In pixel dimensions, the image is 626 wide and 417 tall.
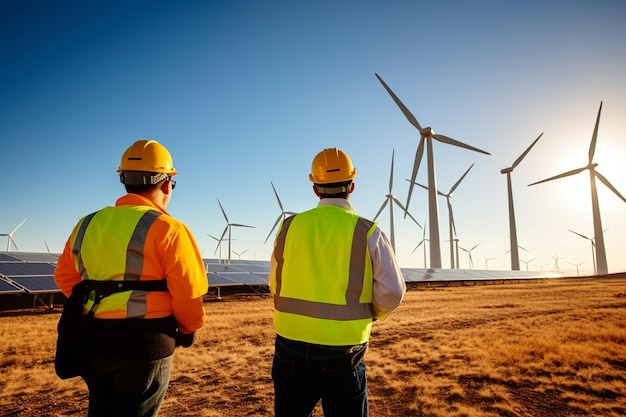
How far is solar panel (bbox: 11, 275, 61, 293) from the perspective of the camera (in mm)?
13984

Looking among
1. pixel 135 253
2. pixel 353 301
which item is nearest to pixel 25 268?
pixel 135 253

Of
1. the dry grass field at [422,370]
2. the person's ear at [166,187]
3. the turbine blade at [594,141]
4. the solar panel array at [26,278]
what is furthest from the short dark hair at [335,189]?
the turbine blade at [594,141]

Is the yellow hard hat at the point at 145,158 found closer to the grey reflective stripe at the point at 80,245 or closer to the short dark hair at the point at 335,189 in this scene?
the grey reflective stripe at the point at 80,245

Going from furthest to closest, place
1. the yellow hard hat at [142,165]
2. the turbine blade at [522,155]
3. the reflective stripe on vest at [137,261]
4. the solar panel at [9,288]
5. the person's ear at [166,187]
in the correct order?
1. the turbine blade at [522,155]
2. the solar panel at [9,288]
3. the person's ear at [166,187]
4. the yellow hard hat at [142,165]
5. the reflective stripe on vest at [137,261]

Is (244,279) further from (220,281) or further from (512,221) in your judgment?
(512,221)

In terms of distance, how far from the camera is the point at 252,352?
9.38 meters

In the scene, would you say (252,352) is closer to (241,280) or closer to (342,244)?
(342,244)

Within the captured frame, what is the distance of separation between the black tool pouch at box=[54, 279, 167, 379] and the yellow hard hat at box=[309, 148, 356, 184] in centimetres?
159

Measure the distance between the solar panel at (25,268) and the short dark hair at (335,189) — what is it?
17841mm

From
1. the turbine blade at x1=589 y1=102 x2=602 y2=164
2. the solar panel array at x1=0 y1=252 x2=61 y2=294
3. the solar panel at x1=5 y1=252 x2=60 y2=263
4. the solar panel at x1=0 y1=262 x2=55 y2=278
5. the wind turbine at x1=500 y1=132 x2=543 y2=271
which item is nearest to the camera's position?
the solar panel array at x1=0 y1=252 x2=61 y2=294

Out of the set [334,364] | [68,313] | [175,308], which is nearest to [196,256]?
[175,308]

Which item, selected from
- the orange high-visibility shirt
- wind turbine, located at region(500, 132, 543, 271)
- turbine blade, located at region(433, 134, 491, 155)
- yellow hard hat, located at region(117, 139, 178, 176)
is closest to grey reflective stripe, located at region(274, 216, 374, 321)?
the orange high-visibility shirt

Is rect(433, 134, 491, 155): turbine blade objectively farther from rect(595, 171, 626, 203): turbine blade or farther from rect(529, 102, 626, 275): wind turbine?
rect(595, 171, 626, 203): turbine blade

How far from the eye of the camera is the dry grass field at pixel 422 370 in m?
5.89
